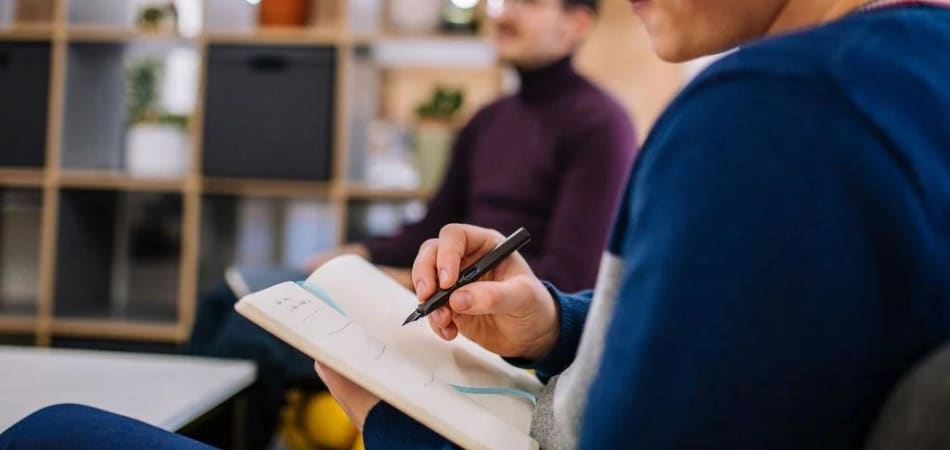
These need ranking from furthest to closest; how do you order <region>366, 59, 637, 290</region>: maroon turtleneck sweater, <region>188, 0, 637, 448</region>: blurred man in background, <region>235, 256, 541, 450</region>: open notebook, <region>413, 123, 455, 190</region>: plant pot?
<region>413, 123, 455, 190</region>: plant pot → <region>366, 59, 637, 290</region>: maroon turtleneck sweater → <region>188, 0, 637, 448</region>: blurred man in background → <region>235, 256, 541, 450</region>: open notebook

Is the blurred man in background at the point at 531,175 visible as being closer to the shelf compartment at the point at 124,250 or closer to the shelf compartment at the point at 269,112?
the shelf compartment at the point at 269,112

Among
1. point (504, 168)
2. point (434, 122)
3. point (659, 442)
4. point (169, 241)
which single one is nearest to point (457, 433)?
point (659, 442)

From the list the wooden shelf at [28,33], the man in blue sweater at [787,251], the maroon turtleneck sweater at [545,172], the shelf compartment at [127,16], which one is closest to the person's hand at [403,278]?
the man in blue sweater at [787,251]

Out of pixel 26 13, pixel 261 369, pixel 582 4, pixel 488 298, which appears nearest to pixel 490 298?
pixel 488 298

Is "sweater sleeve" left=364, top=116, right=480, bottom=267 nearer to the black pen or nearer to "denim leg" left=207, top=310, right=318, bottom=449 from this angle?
"denim leg" left=207, top=310, right=318, bottom=449

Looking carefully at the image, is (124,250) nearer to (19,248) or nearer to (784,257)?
(19,248)

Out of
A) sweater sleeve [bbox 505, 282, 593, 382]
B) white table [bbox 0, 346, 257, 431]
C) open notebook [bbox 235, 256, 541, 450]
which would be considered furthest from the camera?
white table [bbox 0, 346, 257, 431]

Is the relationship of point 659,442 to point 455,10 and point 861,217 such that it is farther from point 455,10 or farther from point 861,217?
point 455,10

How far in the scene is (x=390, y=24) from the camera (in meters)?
2.15

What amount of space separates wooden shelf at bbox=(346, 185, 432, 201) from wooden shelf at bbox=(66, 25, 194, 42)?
612 mm

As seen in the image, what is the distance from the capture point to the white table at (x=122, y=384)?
0.77 metres

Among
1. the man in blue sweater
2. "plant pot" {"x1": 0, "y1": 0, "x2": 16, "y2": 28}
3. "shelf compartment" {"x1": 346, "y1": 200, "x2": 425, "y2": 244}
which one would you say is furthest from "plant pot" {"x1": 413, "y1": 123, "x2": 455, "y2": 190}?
the man in blue sweater

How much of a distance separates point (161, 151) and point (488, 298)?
189 cm

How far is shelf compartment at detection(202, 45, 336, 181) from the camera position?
2111 mm
